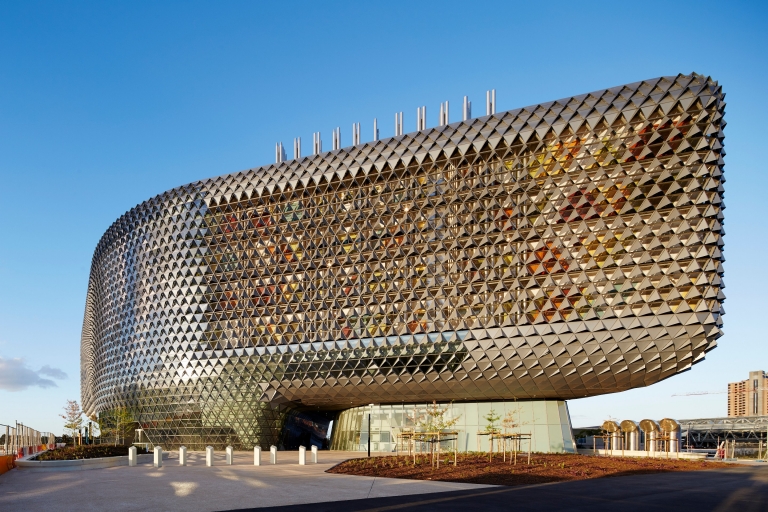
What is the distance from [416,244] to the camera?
167ft

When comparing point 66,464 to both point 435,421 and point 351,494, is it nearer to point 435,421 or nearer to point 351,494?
point 351,494

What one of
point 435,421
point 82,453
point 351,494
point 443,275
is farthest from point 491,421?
point 82,453

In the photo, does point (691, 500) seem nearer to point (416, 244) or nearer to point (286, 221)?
point (416, 244)

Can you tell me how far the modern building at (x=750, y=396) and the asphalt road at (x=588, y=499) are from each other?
99.1 metres

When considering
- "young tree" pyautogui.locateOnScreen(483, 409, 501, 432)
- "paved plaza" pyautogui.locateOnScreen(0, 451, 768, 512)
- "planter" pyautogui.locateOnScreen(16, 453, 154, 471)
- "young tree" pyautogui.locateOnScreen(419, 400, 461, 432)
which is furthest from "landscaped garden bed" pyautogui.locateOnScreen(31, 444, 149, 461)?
"young tree" pyautogui.locateOnScreen(483, 409, 501, 432)

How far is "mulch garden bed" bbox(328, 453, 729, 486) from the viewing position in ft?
86.1

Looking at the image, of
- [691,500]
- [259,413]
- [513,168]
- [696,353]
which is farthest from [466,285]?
[691,500]

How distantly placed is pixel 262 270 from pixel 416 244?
51.6ft

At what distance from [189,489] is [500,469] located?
47.4ft

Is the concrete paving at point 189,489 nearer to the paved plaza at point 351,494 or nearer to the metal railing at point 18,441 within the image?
the paved plaza at point 351,494

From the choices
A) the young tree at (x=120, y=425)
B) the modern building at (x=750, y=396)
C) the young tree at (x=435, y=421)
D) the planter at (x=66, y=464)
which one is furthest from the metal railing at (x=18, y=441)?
the modern building at (x=750, y=396)

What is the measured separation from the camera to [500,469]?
2975 cm

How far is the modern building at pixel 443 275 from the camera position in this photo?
43.2 metres

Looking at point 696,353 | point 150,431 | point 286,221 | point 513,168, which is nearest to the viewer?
point 696,353
